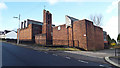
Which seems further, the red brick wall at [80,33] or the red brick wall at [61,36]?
the red brick wall at [61,36]

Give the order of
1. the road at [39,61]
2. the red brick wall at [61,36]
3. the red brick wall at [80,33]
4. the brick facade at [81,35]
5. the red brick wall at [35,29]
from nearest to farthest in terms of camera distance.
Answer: the road at [39,61] → the brick facade at [81,35] → the red brick wall at [80,33] → the red brick wall at [61,36] → the red brick wall at [35,29]

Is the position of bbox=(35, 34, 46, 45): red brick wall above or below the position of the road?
above

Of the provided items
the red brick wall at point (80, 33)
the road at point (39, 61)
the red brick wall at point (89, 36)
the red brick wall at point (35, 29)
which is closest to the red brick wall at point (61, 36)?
the red brick wall at point (80, 33)

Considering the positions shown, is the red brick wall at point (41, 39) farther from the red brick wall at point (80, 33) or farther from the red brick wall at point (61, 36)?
the red brick wall at point (80, 33)

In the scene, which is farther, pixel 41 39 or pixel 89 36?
pixel 41 39

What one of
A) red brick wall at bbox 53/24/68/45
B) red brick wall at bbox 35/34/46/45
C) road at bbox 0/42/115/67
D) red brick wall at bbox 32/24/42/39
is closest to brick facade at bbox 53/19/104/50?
red brick wall at bbox 53/24/68/45

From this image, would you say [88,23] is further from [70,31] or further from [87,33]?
[70,31]

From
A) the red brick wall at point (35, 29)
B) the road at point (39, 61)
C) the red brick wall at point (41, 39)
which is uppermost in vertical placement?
the red brick wall at point (35, 29)

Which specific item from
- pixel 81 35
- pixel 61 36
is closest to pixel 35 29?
A: pixel 61 36

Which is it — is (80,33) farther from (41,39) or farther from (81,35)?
(41,39)

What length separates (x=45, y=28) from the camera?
31.5m

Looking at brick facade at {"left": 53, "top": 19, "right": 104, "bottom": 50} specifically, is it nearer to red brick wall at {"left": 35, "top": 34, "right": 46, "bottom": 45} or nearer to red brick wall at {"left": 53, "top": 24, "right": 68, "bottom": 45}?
red brick wall at {"left": 53, "top": 24, "right": 68, "bottom": 45}

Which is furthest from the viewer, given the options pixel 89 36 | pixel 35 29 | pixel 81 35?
pixel 35 29

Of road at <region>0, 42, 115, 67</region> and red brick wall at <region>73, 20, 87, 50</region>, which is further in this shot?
red brick wall at <region>73, 20, 87, 50</region>
